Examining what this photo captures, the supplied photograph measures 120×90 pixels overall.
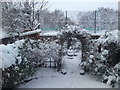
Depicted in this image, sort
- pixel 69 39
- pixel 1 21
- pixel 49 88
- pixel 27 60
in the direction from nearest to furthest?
1. pixel 49 88
2. pixel 27 60
3. pixel 69 39
4. pixel 1 21

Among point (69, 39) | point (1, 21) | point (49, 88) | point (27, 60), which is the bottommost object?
point (49, 88)

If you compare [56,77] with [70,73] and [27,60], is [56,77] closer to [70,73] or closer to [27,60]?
[70,73]

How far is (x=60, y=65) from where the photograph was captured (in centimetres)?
671

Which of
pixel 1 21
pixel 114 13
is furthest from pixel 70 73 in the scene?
pixel 114 13

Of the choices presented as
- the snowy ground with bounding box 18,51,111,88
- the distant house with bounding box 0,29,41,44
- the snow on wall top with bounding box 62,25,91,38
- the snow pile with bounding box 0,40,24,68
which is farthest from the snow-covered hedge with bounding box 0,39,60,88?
the distant house with bounding box 0,29,41,44

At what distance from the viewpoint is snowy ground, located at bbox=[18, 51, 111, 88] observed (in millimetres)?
5575

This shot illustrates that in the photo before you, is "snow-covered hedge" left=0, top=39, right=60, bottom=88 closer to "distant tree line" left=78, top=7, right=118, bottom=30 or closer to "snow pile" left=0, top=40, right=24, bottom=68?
"snow pile" left=0, top=40, right=24, bottom=68

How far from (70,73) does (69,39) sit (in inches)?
42.5

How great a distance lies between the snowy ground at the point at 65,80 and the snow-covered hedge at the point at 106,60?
23cm

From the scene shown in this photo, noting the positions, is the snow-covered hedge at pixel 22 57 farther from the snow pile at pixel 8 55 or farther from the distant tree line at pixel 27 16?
the distant tree line at pixel 27 16

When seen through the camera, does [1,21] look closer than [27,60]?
No

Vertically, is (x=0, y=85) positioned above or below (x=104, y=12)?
below

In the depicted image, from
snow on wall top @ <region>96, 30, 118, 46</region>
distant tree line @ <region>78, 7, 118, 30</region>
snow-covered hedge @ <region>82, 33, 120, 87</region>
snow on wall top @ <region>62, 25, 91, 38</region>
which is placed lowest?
snow-covered hedge @ <region>82, 33, 120, 87</region>

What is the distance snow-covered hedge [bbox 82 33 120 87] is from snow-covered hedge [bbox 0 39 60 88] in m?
1.10
